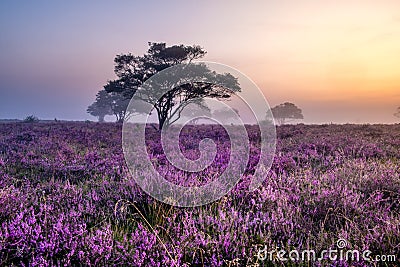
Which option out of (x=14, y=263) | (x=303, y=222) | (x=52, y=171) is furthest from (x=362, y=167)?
(x=52, y=171)

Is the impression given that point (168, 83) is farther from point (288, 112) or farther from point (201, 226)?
point (288, 112)

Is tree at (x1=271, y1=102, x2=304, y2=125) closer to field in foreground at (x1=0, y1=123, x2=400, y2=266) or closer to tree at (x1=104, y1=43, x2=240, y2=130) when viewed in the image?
tree at (x1=104, y1=43, x2=240, y2=130)

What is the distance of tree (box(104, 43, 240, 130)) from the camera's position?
20.8m

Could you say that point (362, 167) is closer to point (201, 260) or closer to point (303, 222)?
point (303, 222)

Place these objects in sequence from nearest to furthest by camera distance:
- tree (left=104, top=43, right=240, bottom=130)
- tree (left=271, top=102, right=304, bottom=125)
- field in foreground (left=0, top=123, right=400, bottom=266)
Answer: field in foreground (left=0, top=123, right=400, bottom=266) < tree (left=104, top=43, right=240, bottom=130) < tree (left=271, top=102, right=304, bottom=125)

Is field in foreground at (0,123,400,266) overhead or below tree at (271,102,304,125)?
below

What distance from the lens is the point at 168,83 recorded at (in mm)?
21719

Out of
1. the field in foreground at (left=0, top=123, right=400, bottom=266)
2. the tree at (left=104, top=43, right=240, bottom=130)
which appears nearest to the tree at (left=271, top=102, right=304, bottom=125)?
the tree at (left=104, top=43, right=240, bottom=130)

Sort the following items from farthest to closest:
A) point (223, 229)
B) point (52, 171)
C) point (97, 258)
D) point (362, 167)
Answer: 1. point (52, 171)
2. point (362, 167)
3. point (223, 229)
4. point (97, 258)

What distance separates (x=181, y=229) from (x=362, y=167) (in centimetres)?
405

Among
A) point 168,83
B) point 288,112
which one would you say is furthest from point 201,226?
point 288,112

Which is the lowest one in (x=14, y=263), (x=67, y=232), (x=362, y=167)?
(x=14, y=263)

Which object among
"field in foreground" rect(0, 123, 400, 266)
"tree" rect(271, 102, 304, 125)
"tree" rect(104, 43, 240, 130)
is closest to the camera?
"field in foreground" rect(0, 123, 400, 266)

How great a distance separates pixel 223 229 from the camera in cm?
288
